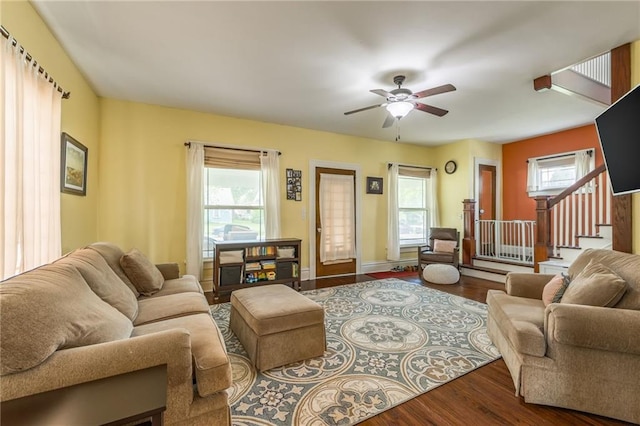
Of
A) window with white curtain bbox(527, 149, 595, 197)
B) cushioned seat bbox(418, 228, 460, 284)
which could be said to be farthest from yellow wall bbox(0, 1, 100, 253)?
window with white curtain bbox(527, 149, 595, 197)

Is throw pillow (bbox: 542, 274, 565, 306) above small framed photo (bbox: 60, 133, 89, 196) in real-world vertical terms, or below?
below

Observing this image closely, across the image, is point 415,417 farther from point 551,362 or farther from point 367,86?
point 367,86

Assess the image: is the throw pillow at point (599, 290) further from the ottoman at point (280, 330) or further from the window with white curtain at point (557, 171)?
the window with white curtain at point (557, 171)

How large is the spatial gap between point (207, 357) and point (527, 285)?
8.49 ft

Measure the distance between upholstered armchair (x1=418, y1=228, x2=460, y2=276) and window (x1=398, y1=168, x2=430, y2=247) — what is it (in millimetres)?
582

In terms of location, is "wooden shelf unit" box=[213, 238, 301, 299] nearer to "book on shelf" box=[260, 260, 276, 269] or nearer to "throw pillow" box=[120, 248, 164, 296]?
"book on shelf" box=[260, 260, 276, 269]

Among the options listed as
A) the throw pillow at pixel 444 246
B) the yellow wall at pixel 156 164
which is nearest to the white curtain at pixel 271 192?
the yellow wall at pixel 156 164

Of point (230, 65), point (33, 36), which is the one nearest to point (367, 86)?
point (230, 65)

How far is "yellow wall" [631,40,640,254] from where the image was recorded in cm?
242

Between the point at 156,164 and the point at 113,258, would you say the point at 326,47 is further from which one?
the point at 156,164

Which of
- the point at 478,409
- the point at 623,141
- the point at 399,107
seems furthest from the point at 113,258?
the point at 623,141

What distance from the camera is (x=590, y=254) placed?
7.52 feet

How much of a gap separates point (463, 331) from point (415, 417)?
144 cm

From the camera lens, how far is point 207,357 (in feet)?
4.52
